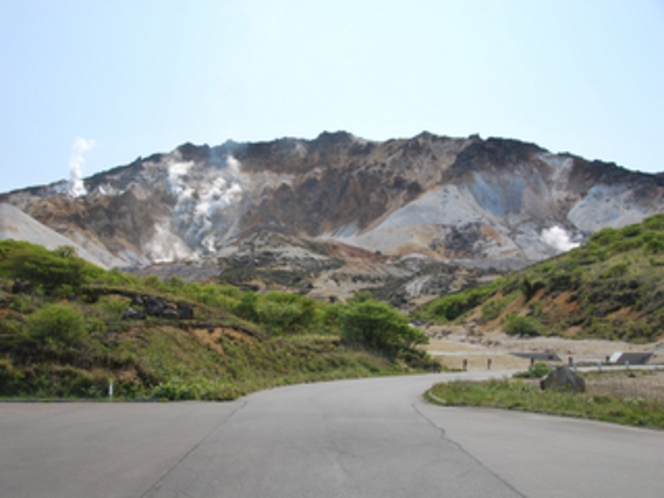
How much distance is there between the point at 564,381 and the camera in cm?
1432

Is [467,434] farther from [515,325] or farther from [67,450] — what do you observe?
[515,325]

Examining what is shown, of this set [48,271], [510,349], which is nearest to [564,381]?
[48,271]

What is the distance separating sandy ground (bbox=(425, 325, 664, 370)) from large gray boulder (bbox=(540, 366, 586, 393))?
17118 millimetres

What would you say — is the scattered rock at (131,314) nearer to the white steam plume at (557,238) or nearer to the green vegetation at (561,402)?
the green vegetation at (561,402)

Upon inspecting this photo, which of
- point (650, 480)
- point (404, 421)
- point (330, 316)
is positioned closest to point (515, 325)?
point (330, 316)

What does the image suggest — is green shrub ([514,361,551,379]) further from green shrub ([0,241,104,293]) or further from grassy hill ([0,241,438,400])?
green shrub ([0,241,104,293])

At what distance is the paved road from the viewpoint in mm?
5000

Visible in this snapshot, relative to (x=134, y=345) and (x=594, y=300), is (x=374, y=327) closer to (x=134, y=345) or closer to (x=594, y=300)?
(x=134, y=345)

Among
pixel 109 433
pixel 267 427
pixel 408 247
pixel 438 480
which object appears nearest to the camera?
pixel 438 480

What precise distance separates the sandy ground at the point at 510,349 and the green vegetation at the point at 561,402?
60.6 ft

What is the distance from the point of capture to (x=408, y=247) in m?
166

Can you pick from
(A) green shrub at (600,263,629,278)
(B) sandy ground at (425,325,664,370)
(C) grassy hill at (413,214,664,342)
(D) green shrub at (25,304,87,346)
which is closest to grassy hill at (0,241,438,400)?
(D) green shrub at (25,304,87,346)

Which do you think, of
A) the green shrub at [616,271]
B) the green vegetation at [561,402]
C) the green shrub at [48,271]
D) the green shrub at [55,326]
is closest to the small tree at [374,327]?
the green shrub at [48,271]

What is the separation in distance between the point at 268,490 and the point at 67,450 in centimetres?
301
